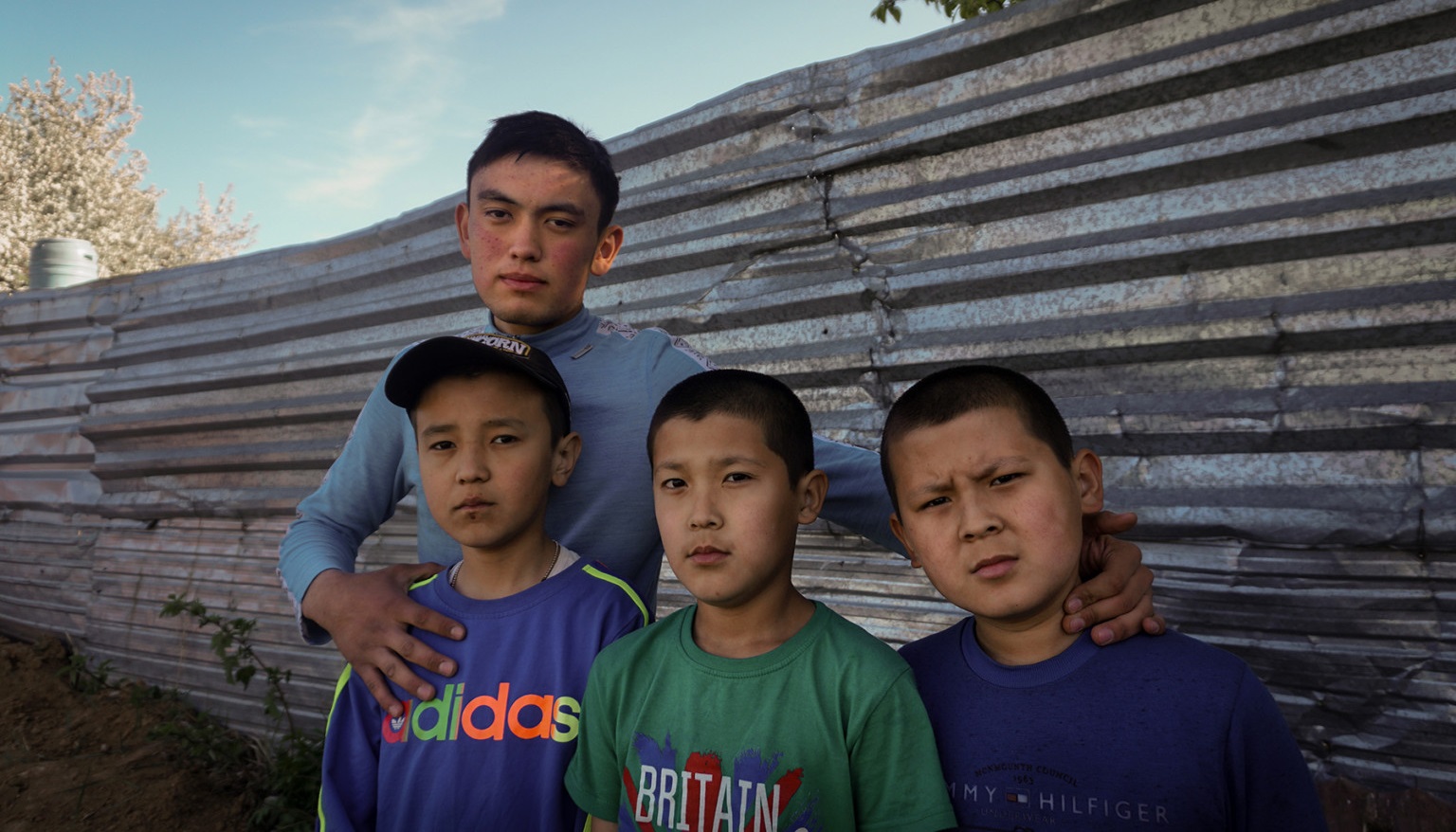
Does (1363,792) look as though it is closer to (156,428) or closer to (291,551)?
(291,551)

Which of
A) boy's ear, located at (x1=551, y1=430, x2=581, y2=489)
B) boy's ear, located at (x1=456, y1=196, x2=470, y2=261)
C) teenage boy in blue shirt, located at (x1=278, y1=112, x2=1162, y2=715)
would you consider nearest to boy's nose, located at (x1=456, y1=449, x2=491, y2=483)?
boy's ear, located at (x1=551, y1=430, x2=581, y2=489)

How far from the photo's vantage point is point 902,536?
169 cm

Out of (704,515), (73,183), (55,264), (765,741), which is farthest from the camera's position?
(73,183)

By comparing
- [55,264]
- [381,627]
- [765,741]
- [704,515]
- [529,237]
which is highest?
[55,264]

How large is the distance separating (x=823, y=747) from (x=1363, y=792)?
5.23ft

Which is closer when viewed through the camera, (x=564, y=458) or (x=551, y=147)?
(x=564, y=458)

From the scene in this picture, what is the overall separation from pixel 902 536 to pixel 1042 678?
1.20ft

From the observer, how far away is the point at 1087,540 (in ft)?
5.28

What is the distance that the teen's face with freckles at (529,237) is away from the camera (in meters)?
1.92

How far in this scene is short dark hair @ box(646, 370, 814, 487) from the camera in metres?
1.63

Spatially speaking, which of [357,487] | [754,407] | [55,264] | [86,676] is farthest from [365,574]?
[55,264]

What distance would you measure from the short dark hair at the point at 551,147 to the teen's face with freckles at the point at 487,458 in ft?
1.73

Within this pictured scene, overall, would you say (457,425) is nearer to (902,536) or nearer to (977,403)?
(902,536)

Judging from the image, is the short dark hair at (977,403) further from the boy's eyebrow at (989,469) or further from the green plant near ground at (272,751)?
the green plant near ground at (272,751)
